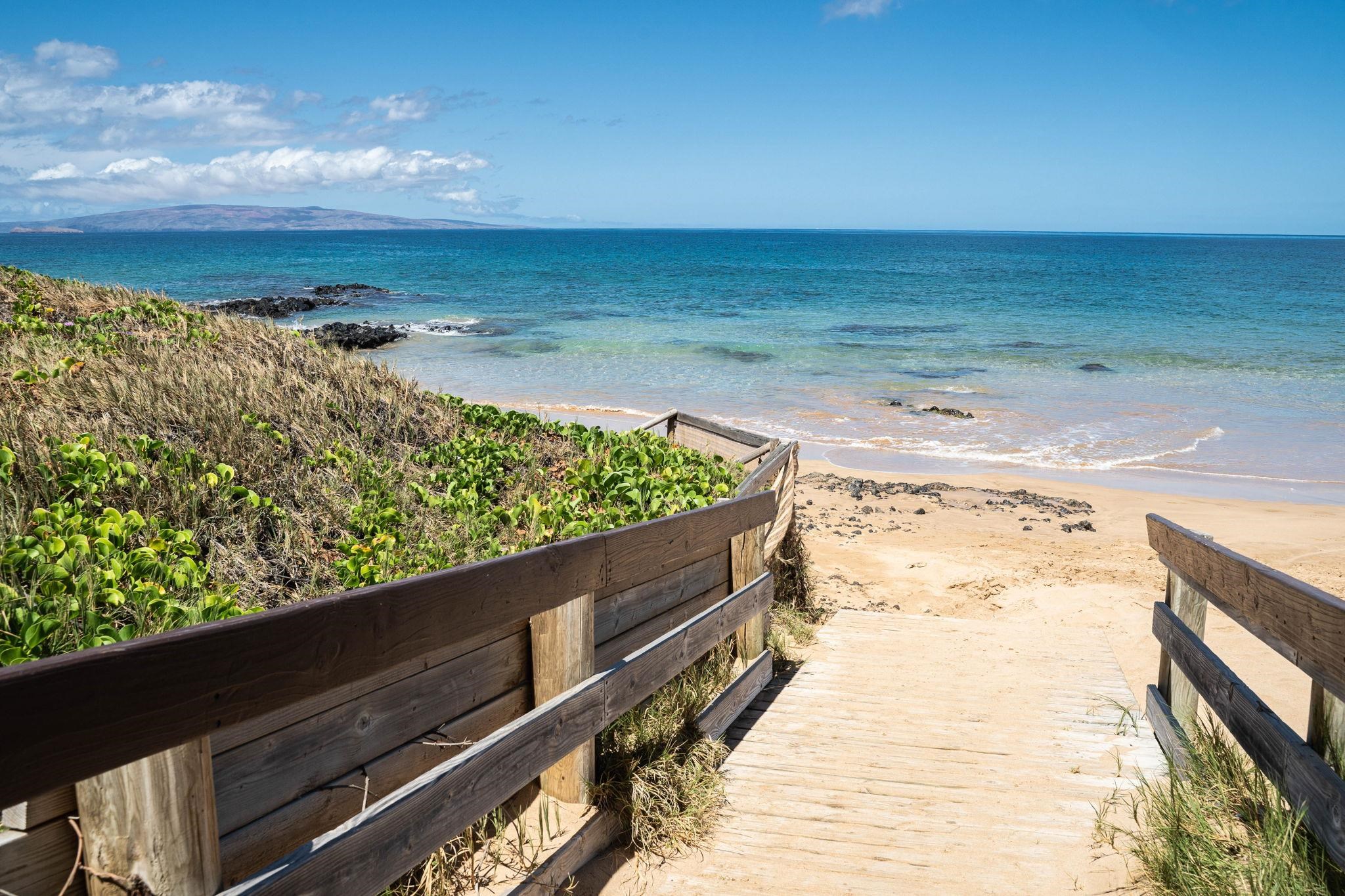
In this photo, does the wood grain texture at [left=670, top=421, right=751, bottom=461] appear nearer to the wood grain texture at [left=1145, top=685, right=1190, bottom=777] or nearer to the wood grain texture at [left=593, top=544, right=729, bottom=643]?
the wood grain texture at [left=593, top=544, right=729, bottom=643]

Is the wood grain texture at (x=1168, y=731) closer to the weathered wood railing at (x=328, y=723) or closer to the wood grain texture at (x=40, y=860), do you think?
the weathered wood railing at (x=328, y=723)

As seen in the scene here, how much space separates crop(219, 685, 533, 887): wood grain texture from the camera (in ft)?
7.68

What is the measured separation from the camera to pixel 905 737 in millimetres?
5035

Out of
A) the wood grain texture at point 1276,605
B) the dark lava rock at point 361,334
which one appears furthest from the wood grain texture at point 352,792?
the dark lava rock at point 361,334

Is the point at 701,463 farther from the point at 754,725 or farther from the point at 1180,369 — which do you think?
the point at 1180,369

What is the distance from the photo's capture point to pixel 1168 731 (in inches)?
178

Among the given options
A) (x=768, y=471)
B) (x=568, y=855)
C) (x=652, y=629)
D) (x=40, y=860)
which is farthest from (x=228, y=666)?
(x=768, y=471)

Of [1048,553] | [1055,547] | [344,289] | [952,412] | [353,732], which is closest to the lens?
[353,732]

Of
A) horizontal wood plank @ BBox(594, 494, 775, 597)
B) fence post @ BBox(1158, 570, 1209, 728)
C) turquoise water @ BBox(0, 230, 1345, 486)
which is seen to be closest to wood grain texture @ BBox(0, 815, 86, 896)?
horizontal wood plank @ BBox(594, 494, 775, 597)

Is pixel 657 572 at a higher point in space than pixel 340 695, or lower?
lower

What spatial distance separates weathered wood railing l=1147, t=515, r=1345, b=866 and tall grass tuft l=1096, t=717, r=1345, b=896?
0.33 feet

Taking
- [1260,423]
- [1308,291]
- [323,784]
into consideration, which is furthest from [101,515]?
[1308,291]

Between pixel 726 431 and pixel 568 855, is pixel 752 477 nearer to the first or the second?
pixel 726 431

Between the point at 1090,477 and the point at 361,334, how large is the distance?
23.5 meters
